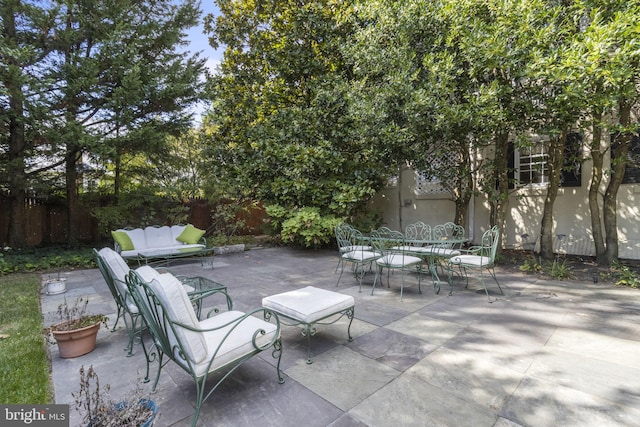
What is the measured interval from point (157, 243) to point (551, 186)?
9.06 metres

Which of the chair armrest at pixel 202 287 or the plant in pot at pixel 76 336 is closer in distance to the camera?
the plant in pot at pixel 76 336

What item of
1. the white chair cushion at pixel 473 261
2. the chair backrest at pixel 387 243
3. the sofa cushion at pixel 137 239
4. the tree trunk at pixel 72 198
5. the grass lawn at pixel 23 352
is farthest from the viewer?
the tree trunk at pixel 72 198

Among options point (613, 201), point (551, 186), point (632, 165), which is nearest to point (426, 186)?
point (551, 186)

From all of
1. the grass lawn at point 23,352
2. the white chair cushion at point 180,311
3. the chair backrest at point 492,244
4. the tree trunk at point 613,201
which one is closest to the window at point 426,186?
the tree trunk at point 613,201

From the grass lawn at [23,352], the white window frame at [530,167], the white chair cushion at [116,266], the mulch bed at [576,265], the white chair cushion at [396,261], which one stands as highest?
the white window frame at [530,167]

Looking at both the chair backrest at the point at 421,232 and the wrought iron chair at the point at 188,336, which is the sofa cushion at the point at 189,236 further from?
the wrought iron chair at the point at 188,336

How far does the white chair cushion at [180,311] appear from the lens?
1.83 metres

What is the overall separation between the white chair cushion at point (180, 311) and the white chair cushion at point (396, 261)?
3111 mm

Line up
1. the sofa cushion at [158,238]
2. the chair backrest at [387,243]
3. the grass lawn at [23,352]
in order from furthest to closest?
the sofa cushion at [158,238], the chair backrest at [387,243], the grass lawn at [23,352]

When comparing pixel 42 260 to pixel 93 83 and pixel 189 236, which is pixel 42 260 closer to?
pixel 189 236

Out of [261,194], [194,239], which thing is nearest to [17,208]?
[194,239]

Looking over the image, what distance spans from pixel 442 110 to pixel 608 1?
2.62 meters

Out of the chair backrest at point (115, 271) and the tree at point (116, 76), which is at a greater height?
the tree at point (116, 76)

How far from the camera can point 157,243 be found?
7.43 m
